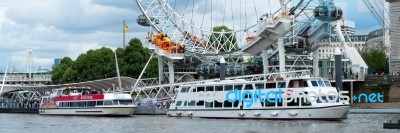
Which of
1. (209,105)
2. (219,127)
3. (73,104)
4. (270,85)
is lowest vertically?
(219,127)

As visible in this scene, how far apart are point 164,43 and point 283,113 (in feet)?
169

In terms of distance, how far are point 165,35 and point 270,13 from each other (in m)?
25.5

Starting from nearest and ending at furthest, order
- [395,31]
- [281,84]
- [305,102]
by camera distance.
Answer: [305,102] → [281,84] → [395,31]

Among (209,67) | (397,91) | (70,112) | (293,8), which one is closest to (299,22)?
(293,8)

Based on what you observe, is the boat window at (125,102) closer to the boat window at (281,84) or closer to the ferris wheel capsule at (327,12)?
the boat window at (281,84)

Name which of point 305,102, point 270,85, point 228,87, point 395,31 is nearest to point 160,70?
point 395,31

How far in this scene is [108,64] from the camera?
16138 centimetres

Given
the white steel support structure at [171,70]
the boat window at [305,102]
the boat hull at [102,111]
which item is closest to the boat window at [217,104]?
the boat window at [305,102]

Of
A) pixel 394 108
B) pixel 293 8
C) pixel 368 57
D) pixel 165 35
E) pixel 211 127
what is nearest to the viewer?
pixel 211 127

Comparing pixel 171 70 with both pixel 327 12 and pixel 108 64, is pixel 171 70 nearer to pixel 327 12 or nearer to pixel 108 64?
pixel 327 12

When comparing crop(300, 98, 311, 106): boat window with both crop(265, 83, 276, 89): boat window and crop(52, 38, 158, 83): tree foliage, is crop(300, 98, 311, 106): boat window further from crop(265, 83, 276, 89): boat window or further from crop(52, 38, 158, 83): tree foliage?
crop(52, 38, 158, 83): tree foliage

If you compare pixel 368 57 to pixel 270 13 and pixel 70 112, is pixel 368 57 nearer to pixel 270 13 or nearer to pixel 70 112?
pixel 270 13

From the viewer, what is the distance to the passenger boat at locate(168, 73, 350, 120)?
73812mm

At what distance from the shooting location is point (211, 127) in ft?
224
